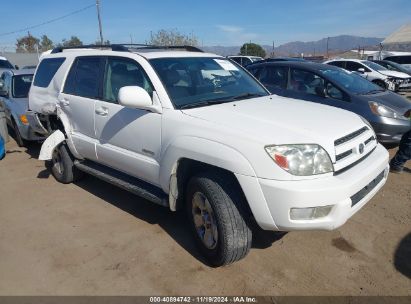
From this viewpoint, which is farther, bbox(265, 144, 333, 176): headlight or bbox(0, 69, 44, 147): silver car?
bbox(0, 69, 44, 147): silver car

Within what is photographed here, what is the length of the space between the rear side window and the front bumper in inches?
145

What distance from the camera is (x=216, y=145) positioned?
2844 mm

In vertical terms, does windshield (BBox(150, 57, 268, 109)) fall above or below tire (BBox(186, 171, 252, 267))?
above

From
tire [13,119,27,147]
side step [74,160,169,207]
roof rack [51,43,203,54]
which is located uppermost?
roof rack [51,43,203,54]

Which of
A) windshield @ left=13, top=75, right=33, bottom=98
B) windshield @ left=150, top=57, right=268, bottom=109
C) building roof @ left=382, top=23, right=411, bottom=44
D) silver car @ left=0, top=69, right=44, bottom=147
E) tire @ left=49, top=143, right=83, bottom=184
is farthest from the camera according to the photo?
building roof @ left=382, top=23, right=411, bottom=44

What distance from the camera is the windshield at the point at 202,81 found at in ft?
11.4

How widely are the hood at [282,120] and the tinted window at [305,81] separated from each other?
3.06m

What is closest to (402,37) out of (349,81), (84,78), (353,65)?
(353,65)

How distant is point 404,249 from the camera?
11.0ft

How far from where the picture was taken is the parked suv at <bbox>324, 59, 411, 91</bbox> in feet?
45.8

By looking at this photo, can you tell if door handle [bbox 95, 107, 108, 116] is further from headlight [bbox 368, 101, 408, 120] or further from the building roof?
the building roof

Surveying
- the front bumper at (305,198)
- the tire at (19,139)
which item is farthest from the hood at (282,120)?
the tire at (19,139)

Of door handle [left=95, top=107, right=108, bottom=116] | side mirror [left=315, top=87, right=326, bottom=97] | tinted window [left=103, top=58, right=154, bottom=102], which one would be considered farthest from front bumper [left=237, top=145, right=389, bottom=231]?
side mirror [left=315, top=87, right=326, bottom=97]

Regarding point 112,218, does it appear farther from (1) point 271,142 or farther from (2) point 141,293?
(1) point 271,142
